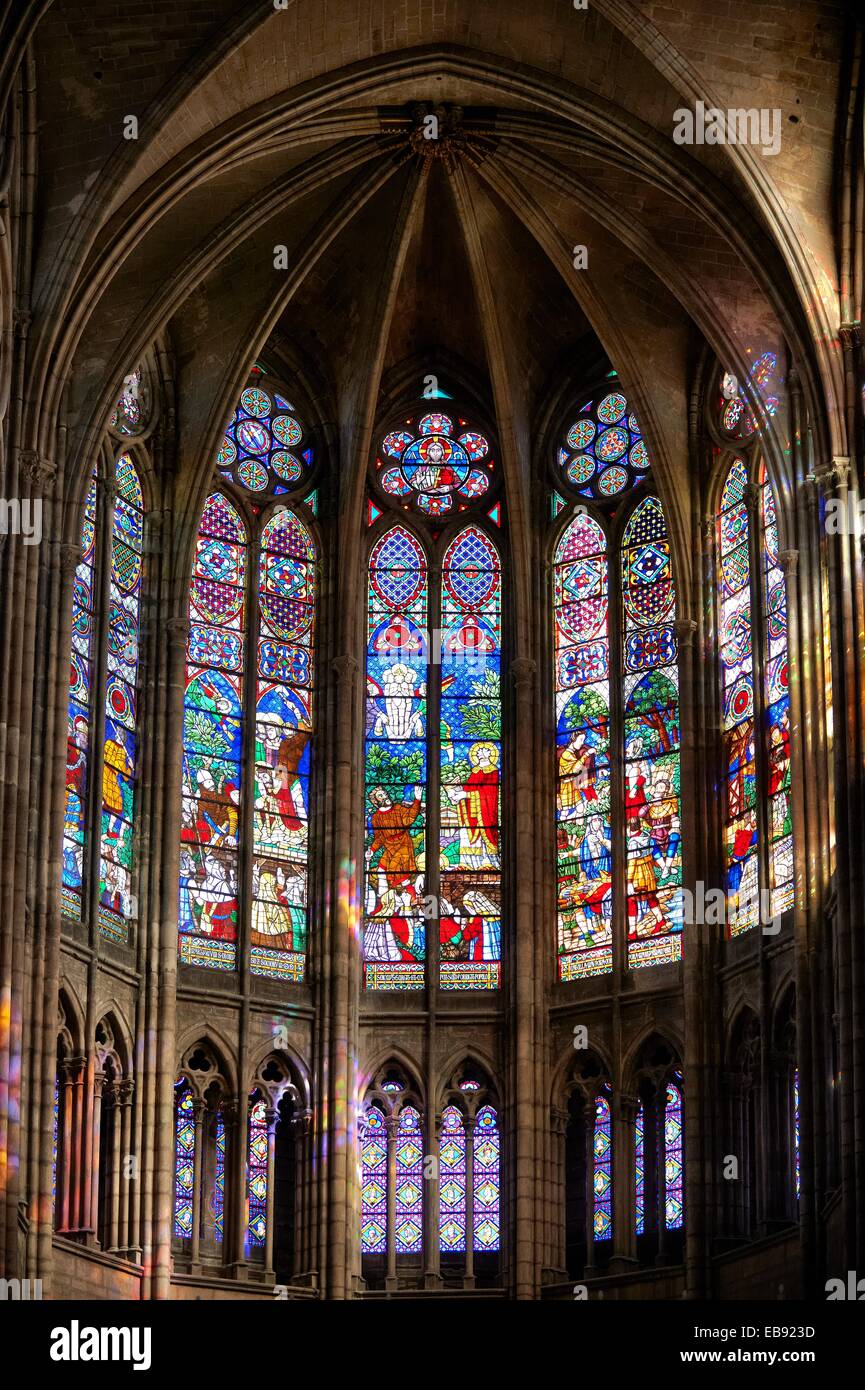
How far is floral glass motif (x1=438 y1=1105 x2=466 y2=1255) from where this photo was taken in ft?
97.7

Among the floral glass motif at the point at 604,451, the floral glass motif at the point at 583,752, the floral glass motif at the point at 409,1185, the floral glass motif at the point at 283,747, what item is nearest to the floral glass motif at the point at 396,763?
the floral glass motif at the point at 283,747

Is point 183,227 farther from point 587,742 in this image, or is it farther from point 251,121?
point 587,742

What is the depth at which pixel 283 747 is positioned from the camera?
103ft

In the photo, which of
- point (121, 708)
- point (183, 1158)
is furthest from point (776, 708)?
point (183, 1158)

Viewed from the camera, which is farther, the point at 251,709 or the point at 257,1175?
the point at 251,709

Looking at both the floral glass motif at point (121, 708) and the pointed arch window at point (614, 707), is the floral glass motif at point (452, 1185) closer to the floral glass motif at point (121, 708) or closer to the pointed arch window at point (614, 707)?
the pointed arch window at point (614, 707)

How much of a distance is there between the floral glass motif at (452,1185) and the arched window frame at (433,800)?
158cm

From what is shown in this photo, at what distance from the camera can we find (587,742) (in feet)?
104

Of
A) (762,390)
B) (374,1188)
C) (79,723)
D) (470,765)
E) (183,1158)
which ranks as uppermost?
(762,390)

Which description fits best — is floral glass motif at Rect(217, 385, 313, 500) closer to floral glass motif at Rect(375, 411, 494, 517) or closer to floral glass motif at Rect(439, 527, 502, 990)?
floral glass motif at Rect(375, 411, 494, 517)

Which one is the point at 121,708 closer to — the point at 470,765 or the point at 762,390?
the point at 470,765

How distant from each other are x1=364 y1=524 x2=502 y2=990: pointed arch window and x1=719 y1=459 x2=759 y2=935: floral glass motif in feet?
9.30

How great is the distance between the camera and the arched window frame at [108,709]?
2908 cm

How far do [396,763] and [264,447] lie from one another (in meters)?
3.86
